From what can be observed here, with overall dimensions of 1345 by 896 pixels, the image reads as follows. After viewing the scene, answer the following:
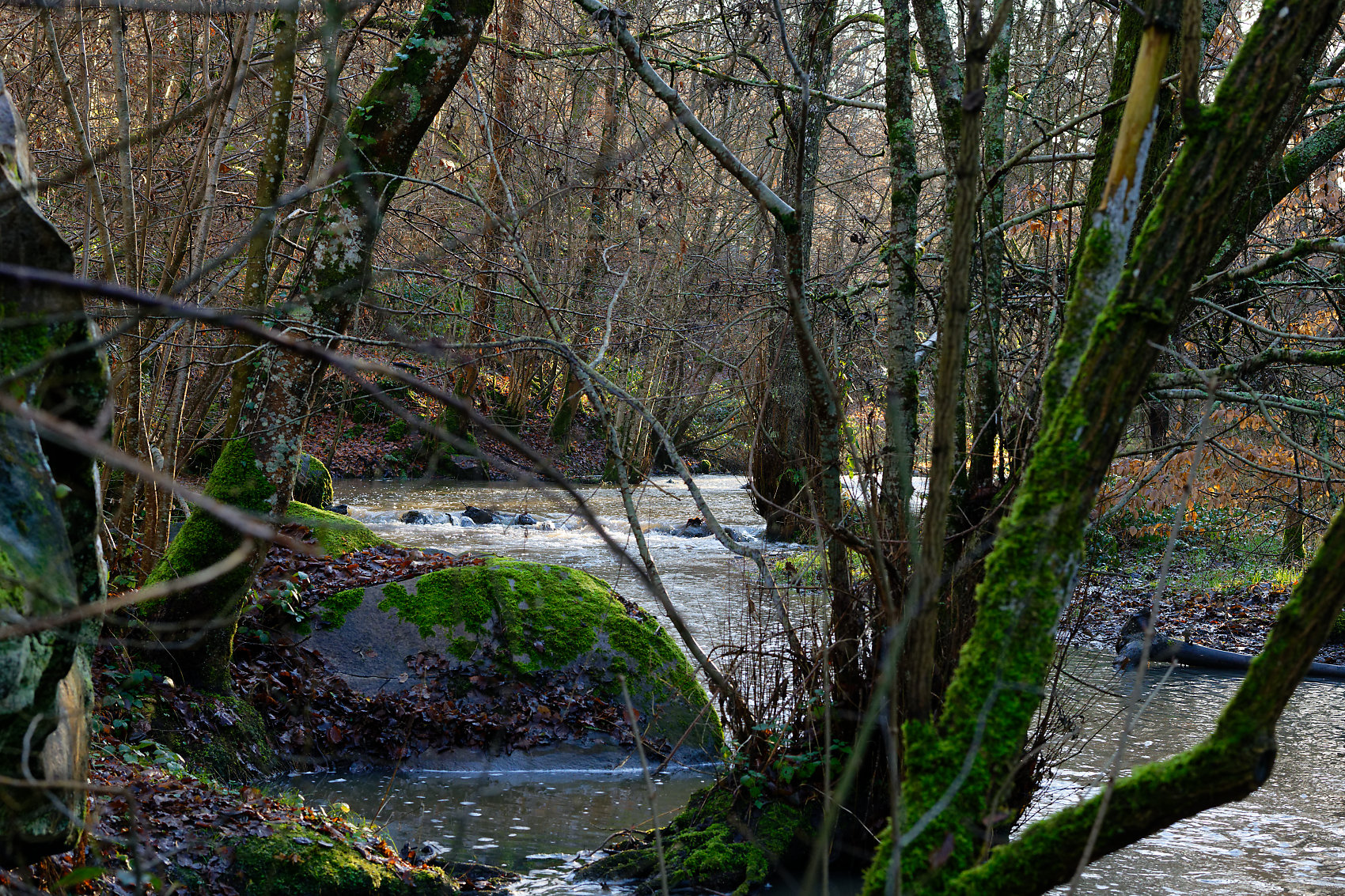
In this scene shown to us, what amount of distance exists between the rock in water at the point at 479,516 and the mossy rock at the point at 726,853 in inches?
395

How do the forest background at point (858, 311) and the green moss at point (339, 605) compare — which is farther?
the green moss at point (339, 605)

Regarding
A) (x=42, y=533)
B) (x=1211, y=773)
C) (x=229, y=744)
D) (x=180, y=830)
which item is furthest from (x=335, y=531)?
(x=1211, y=773)

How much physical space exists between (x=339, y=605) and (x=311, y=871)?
9.79ft

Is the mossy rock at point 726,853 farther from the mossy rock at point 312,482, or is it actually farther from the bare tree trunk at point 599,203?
the mossy rock at point 312,482

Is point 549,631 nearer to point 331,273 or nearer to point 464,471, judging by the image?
point 331,273

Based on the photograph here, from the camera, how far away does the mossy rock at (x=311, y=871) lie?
3.82 meters

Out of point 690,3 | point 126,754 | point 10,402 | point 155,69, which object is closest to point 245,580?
point 126,754

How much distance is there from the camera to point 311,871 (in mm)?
3902

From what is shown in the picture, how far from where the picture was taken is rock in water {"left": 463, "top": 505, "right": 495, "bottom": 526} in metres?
14.4

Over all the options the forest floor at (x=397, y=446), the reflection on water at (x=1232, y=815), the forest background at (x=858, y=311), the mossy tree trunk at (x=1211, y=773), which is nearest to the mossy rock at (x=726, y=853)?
the forest background at (x=858, y=311)

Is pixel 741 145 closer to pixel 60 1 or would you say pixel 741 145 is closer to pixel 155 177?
pixel 155 177

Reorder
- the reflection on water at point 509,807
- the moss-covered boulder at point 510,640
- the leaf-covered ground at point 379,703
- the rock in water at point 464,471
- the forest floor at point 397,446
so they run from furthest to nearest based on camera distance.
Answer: the rock in water at point 464,471 < the forest floor at point 397,446 < the moss-covered boulder at point 510,640 < the leaf-covered ground at point 379,703 < the reflection on water at point 509,807

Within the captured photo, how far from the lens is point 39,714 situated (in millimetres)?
2023

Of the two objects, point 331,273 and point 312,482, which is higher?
point 331,273
